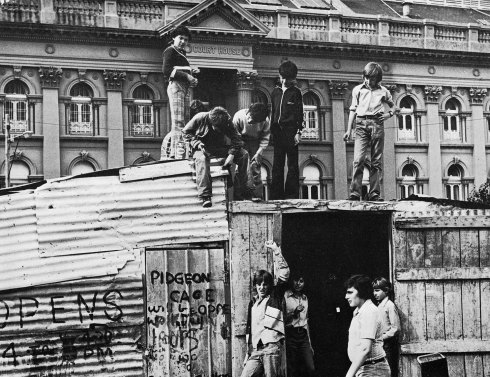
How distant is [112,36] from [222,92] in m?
Result: 5.34

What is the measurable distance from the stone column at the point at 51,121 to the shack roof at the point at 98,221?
26113 millimetres

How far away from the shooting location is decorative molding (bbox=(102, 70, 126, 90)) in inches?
1464

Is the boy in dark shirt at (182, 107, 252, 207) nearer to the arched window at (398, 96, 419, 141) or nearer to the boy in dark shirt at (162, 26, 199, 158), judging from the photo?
the boy in dark shirt at (162, 26, 199, 158)

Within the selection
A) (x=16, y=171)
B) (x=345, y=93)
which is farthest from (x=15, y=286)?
(x=345, y=93)

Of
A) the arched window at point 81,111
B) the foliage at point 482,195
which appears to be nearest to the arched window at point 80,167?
the arched window at point 81,111

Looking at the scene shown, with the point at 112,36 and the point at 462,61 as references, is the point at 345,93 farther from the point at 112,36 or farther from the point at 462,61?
the point at 112,36

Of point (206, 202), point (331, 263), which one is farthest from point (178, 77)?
point (206, 202)

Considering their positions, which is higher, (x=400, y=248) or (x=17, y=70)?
(x=17, y=70)

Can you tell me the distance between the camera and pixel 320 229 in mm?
12594

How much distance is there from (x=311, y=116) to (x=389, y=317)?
102 ft

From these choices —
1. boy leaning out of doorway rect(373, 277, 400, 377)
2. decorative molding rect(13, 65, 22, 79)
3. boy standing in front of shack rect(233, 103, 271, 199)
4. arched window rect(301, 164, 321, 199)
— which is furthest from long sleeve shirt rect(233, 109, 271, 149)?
arched window rect(301, 164, 321, 199)

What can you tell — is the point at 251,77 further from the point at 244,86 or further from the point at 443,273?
the point at 443,273

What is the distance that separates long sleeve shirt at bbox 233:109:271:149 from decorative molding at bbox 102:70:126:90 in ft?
83.3

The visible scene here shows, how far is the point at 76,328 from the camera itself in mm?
9891
